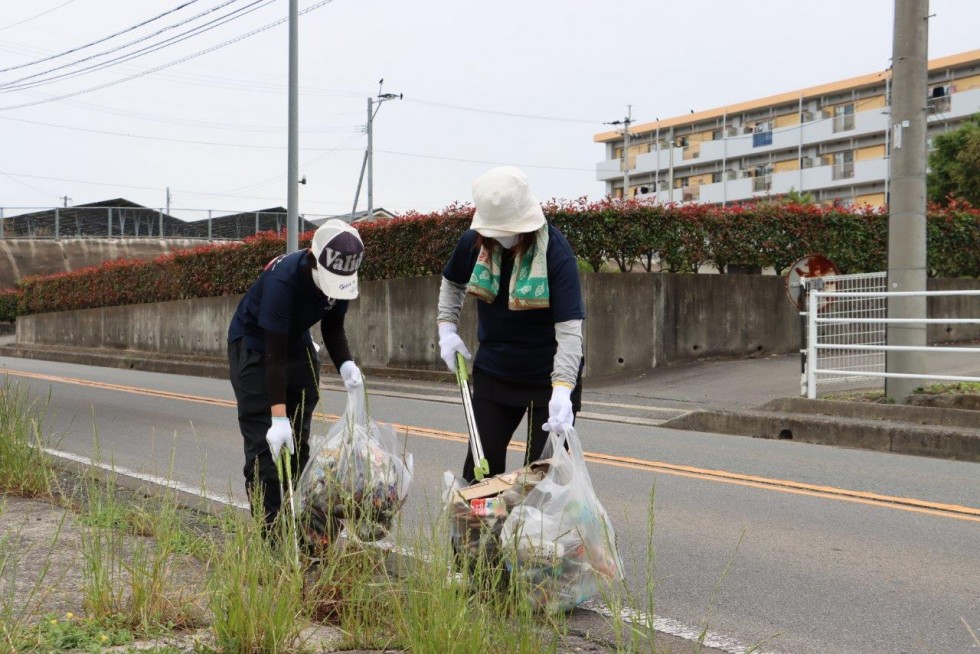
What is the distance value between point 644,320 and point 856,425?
6336mm

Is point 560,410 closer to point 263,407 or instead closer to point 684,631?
point 684,631

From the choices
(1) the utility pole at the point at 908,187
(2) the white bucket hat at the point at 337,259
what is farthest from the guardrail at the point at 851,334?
(2) the white bucket hat at the point at 337,259

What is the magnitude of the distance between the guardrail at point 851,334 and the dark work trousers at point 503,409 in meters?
6.92

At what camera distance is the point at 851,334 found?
12.5 m

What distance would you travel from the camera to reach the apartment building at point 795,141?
5466 cm

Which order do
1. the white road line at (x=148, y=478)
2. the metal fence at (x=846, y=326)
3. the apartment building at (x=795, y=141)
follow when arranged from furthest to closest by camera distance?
the apartment building at (x=795, y=141) → the metal fence at (x=846, y=326) → the white road line at (x=148, y=478)

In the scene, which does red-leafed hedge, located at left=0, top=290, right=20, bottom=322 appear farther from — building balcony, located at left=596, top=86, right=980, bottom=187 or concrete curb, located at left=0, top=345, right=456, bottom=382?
building balcony, located at left=596, top=86, right=980, bottom=187

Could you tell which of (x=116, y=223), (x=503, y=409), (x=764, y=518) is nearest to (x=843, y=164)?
(x=116, y=223)

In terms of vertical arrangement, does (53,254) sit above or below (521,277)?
above

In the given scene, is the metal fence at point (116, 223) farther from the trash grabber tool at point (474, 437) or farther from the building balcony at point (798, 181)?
the trash grabber tool at point (474, 437)

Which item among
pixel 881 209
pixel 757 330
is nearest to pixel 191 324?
pixel 757 330

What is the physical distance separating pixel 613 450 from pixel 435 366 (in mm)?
9073

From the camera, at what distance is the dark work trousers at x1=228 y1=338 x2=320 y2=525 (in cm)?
488

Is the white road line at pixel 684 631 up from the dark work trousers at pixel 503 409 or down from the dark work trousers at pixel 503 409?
down
